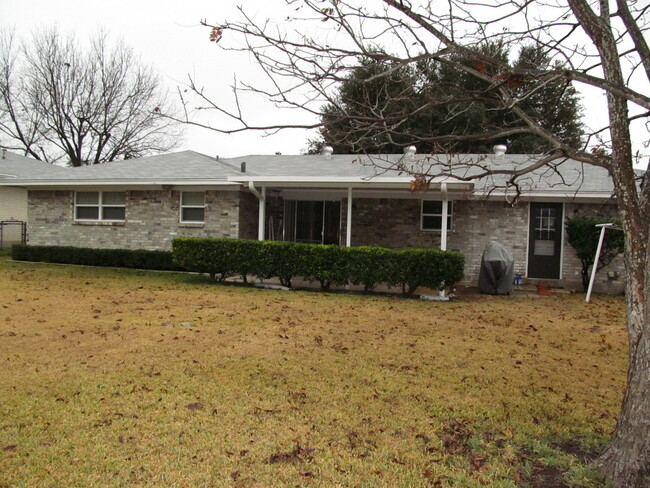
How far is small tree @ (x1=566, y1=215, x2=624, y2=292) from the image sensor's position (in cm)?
1384

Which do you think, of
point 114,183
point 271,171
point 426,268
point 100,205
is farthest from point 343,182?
point 100,205

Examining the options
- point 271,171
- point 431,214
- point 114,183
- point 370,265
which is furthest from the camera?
point 271,171

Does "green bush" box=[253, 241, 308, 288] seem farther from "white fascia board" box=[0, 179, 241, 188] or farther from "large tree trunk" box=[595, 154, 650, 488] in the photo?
"large tree trunk" box=[595, 154, 650, 488]

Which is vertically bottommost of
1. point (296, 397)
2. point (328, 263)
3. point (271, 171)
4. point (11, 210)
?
point (296, 397)

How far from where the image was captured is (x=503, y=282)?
13633 mm

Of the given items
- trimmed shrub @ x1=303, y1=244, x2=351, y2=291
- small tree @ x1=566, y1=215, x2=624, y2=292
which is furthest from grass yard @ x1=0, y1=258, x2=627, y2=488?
small tree @ x1=566, y1=215, x2=624, y2=292

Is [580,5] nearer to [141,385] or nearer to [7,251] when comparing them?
[141,385]

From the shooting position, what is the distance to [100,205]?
56.8 feet

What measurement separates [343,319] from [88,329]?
4.14 meters

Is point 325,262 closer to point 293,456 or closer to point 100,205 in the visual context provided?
point 100,205

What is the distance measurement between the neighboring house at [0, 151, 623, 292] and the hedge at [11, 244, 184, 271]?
0.56 metres

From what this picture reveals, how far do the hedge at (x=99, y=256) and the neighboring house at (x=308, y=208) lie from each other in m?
0.56

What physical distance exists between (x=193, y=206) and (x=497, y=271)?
30.4 feet

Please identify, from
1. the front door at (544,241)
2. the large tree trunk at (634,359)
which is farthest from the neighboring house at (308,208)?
the large tree trunk at (634,359)
